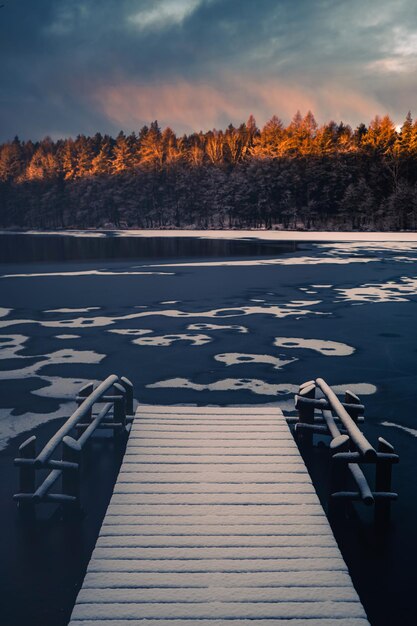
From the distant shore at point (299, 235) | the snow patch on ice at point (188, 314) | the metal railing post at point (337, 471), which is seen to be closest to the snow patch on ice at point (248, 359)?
the snow patch on ice at point (188, 314)

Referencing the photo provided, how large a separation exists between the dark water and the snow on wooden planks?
54 centimetres

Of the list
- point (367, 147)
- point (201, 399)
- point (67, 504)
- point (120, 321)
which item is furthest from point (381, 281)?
point (367, 147)

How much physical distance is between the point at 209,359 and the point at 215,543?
667 centimetres

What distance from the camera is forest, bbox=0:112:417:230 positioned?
91000mm

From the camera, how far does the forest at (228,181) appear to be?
91000 mm

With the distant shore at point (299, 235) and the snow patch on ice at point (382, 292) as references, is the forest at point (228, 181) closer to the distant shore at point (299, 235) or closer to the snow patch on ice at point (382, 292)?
the distant shore at point (299, 235)

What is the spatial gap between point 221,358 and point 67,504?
19.8 feet

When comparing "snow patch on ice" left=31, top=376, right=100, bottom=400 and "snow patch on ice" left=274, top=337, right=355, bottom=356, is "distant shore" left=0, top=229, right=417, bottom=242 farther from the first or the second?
"snow patch on ice" left=31, top=376, right=100, bottom=400

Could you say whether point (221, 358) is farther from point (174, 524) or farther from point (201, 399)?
point (174, 524)

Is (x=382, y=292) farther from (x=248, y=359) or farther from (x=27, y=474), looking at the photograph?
(x=27, y=474)

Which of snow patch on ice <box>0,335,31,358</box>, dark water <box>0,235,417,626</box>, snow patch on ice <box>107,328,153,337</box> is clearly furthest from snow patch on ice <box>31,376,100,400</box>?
snow patch on ice <box>107,328,153,337</box>

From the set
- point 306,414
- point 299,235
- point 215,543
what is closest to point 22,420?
point 306,414

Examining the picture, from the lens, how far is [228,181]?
4166 inches

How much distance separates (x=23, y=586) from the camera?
14.2ft
